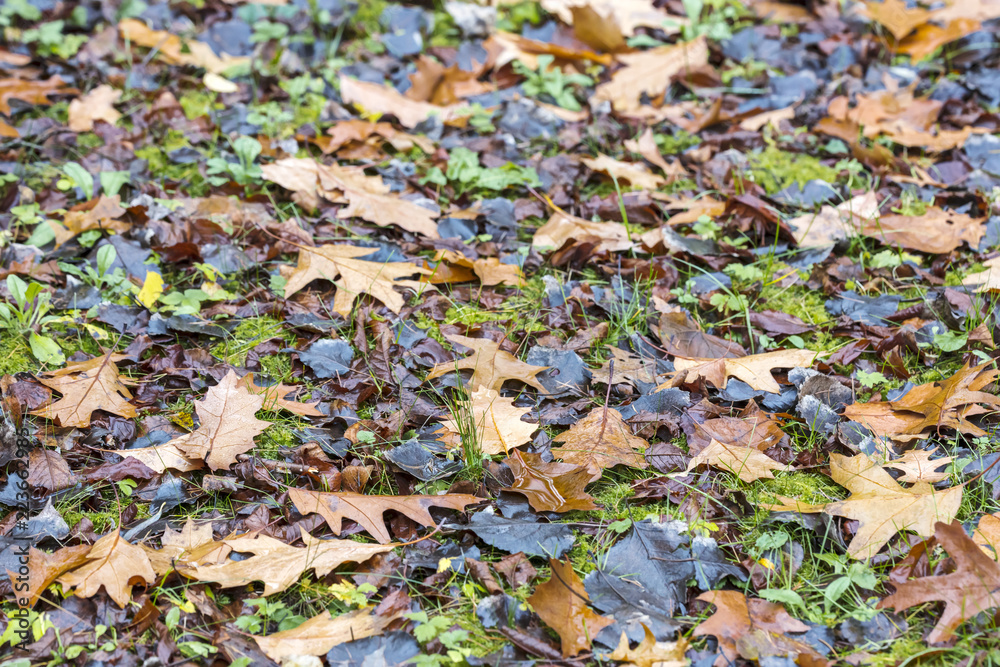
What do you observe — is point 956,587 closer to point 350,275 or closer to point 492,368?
point 492,368


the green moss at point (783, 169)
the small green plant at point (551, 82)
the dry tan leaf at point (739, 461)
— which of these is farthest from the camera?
the small green plant at point (551, 82)

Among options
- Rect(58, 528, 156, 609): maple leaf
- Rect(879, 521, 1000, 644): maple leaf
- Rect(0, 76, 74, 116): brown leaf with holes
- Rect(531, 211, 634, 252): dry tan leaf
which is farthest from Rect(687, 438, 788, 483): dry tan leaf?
Rect(0, 76, 74, 116): brown leaf with holes

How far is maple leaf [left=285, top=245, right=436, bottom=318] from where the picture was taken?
254 centimetres

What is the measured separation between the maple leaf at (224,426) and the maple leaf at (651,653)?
3.51ft

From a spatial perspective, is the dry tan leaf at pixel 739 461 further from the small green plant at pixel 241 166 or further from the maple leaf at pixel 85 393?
the small green plant at pixel 241 166

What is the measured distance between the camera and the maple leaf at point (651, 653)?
1608mm

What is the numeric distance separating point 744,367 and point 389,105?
2.09 meters

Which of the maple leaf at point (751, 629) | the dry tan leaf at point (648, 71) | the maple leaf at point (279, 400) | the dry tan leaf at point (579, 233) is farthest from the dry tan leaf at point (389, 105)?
the maple leaf at point (751, 629)

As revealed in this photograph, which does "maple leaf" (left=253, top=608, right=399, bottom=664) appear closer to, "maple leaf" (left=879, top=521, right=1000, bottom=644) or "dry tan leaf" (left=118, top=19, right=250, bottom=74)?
"maple leaf" (left=879, top=521, right=1000, bottom=644)

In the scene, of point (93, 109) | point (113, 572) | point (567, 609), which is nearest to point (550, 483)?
point (567, 609)

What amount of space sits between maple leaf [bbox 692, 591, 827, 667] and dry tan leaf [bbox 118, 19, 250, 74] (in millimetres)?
3350

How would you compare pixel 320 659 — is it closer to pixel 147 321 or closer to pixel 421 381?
pixel 421 381

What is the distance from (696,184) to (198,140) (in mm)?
2102

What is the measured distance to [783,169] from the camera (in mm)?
3248
